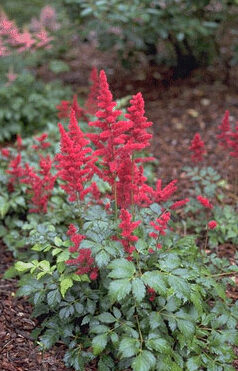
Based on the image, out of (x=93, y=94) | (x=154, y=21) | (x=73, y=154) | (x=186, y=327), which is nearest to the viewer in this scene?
(x=186, y=327)

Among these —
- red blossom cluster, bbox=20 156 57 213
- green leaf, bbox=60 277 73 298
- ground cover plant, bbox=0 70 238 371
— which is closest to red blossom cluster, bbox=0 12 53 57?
red blossom cluster, bbox=20 156 57 213

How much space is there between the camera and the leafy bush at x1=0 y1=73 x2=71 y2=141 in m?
6.15

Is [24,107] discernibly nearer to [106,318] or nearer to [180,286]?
[106,318]

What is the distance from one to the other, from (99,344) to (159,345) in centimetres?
36

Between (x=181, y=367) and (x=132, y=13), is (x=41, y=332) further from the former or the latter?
(x=132, y=13)

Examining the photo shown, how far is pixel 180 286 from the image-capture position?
9.35ft

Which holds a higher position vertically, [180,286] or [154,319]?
[180,286]

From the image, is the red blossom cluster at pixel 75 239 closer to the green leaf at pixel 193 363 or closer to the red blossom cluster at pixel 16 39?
the green leaf at pixel 193 363

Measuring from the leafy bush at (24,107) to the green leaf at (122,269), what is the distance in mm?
3642

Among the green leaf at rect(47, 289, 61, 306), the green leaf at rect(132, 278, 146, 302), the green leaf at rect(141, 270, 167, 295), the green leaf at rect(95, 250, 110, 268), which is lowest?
the green leaf at rect(47, 289, 61, 306)

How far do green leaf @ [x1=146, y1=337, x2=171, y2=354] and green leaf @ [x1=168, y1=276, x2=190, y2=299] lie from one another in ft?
0.98

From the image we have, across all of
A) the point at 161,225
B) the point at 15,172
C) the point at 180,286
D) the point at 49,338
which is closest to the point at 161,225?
the point at 161,225

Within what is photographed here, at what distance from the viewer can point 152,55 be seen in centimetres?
772

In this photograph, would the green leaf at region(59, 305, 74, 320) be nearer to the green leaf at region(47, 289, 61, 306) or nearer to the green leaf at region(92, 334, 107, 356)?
the green leaf at region(47, 289, 61, 306)
